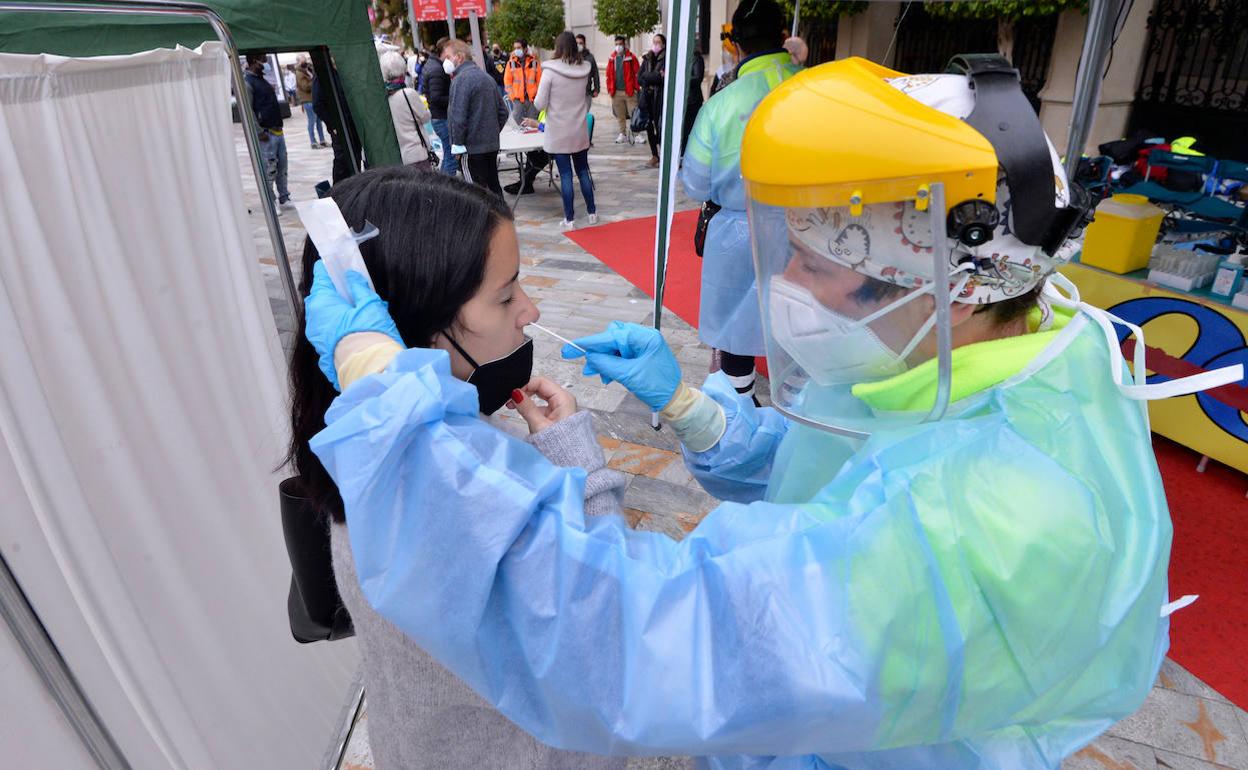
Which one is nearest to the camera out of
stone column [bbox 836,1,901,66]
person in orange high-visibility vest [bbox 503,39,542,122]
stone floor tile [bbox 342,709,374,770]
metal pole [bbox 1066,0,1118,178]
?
stone floor tile [bbox 342,709,374,770]

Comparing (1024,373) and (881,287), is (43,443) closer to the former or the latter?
(881,287)

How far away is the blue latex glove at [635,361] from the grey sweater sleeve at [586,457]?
454mm

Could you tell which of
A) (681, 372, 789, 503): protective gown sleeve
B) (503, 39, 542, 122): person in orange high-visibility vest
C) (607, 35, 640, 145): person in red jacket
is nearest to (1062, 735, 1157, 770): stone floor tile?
(681, 372, 789, 503): protective gown sleeve

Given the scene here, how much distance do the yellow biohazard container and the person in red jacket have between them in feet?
31.3

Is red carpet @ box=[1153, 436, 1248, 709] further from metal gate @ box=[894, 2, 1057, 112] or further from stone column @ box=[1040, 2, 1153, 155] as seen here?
metal gate @ box=[894, 2, 1057, 112]

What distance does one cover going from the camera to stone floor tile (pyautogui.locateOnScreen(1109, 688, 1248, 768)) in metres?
2.08

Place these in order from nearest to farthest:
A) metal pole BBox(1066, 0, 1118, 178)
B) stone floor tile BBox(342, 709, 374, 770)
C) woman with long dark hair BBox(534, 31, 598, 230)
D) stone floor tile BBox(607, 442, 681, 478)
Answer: stone floor tile BBox(342, 709, 374, 770) → metal pole BBox(1066, 0, 1118, 178) → stone floor tile BBox(607, 442, 681, 478) → woman with long dark hair BBox(534, 31, 598, 230)

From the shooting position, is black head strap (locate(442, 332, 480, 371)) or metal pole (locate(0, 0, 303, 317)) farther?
metal pole (locate(0, 0, 303, 317))

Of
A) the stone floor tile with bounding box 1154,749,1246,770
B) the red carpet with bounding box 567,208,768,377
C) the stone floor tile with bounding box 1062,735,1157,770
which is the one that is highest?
the red carpet with bounding box 567,208,768,377

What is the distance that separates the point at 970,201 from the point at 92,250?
5.42ft

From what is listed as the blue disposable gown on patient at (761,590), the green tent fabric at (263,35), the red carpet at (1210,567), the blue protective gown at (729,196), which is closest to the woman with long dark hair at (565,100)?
the green tent fabric at (263,35)

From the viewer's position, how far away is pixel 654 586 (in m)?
0.72

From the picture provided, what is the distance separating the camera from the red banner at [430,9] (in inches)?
521

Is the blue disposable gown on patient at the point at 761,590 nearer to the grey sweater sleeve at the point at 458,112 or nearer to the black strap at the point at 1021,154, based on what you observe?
the black strap at the point at 1021,154
